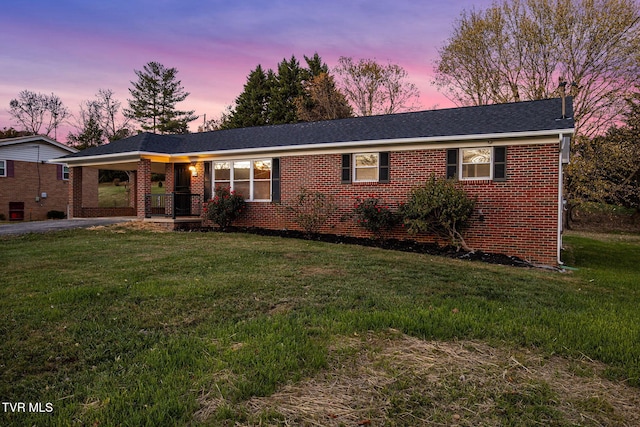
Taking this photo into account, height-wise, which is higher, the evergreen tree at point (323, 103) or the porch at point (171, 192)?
the evergreen tree at point (323, 103)

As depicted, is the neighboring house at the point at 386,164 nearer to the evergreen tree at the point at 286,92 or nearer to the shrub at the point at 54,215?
the shrub at the point at 54,215

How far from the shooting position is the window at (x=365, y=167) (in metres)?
11.2

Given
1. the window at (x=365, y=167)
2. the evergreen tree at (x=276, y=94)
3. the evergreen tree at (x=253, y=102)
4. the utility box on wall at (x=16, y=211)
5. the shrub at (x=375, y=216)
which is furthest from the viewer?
the evergreen tree at (x=253, y=102)

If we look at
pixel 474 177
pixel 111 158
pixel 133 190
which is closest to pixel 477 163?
pixel 474 177

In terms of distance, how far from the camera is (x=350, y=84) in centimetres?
3244

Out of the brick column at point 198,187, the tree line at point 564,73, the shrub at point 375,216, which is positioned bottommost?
the shrub at point 375,216

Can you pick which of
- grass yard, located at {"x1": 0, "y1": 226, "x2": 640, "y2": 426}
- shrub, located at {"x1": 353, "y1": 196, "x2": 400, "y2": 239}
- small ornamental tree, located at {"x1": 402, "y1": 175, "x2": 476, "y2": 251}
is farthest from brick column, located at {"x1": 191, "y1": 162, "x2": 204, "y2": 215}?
small ornamental tree, located at {"x1": 402, "y1": 175, "x2": 476, "y2": 251}

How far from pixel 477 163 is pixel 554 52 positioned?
1376 centimetres

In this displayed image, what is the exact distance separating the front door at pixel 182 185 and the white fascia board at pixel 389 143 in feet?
3.14

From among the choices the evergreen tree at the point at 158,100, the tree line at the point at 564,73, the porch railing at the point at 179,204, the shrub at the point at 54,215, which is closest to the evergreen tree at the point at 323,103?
the tree line at the point at 564,73

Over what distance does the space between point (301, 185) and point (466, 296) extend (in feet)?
26.3

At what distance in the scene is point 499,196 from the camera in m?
9.73

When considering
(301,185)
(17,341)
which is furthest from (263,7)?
(17,341)

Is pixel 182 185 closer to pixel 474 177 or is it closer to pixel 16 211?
pixel 474 177
